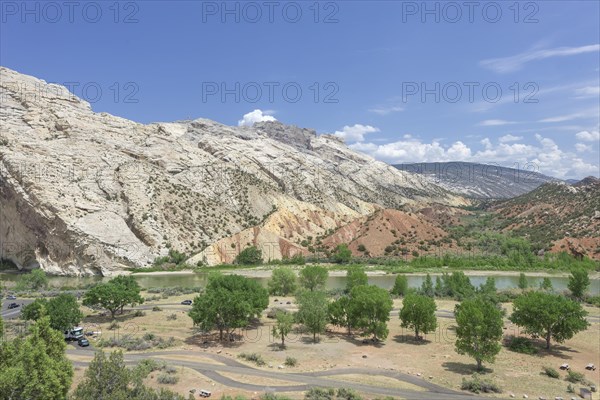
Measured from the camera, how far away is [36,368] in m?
16.9

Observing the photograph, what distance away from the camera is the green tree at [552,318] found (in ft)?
115

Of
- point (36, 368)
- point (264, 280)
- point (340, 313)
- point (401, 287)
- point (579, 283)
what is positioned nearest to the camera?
point (36, 368)

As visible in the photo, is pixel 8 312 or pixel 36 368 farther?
pixel 8 312

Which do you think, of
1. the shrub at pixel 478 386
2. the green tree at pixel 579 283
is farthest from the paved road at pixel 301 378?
the green tree at pixel 579 283

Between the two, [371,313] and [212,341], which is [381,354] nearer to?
[371,313]

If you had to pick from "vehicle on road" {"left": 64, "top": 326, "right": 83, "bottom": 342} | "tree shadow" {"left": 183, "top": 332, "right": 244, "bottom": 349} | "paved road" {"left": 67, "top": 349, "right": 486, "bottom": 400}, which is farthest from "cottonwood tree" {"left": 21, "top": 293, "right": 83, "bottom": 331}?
"tree shadow" {"left": 183, "top": 332, "right": 244, "bottom": 349}

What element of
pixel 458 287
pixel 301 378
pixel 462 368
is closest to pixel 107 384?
pixel 301 378

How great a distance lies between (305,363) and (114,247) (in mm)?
71121

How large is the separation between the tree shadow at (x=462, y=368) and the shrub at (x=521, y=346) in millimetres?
6229

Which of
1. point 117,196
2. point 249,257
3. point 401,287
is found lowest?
point 401,287

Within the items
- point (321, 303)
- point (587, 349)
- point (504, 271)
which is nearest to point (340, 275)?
point (504, 271)

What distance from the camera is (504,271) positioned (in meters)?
88.6

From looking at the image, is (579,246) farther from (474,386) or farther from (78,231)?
(78,231)

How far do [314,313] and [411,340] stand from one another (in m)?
9.62
